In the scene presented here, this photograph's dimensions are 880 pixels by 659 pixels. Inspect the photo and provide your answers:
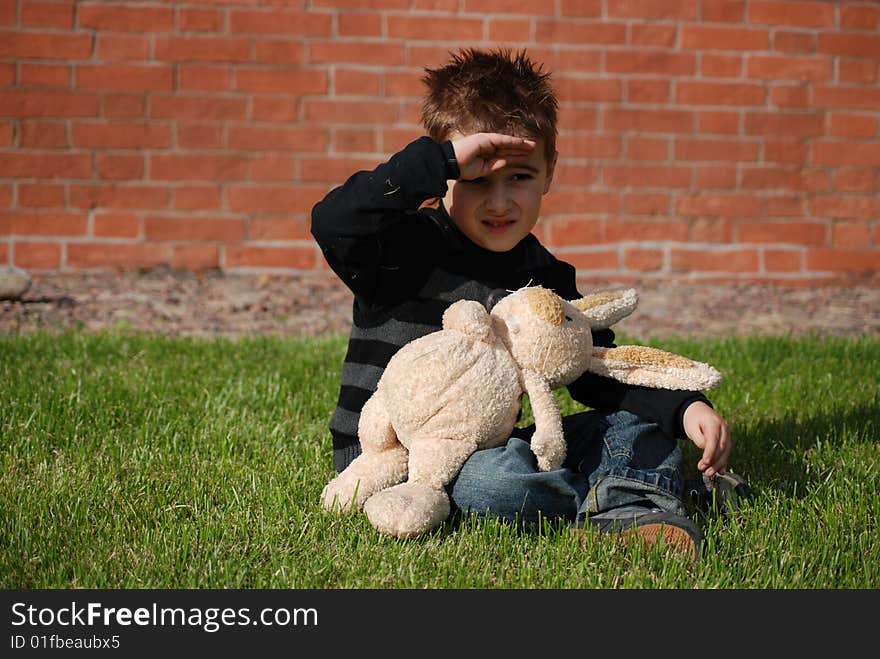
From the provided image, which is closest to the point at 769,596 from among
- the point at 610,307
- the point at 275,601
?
the point at 610,307

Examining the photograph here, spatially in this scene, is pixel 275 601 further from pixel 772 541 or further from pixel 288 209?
pixel 288 209

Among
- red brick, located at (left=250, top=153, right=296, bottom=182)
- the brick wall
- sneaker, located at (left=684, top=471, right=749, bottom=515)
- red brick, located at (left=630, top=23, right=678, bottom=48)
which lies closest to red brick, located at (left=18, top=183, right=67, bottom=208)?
the brick wall

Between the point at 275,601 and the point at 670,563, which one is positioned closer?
the point at 275,601

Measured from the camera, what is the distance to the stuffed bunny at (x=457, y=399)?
2264mm

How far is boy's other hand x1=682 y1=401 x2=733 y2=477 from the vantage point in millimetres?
2365

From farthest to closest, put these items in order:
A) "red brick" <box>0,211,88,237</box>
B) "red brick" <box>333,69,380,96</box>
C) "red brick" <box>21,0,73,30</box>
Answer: "red brick" <box>333,69,380,96</box>, "red brick" <box>0,211,88,237</box>, "red brick" <box>21,0,73,30</box>

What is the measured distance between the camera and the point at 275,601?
6.37ft

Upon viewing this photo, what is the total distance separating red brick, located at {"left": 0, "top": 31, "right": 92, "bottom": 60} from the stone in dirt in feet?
4.35

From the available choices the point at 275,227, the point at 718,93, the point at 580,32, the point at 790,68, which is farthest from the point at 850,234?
the point at 275,227

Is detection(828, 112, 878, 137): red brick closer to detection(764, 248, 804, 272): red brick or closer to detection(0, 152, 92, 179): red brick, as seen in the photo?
detection(764, 248, 804, 272): red brick

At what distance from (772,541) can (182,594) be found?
4.46 feet

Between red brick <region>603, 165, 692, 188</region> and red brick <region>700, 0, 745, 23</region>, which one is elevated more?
red brick <region>700, 0, 745, 23</region>

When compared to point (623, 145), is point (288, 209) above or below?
below

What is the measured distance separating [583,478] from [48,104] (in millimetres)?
4654
